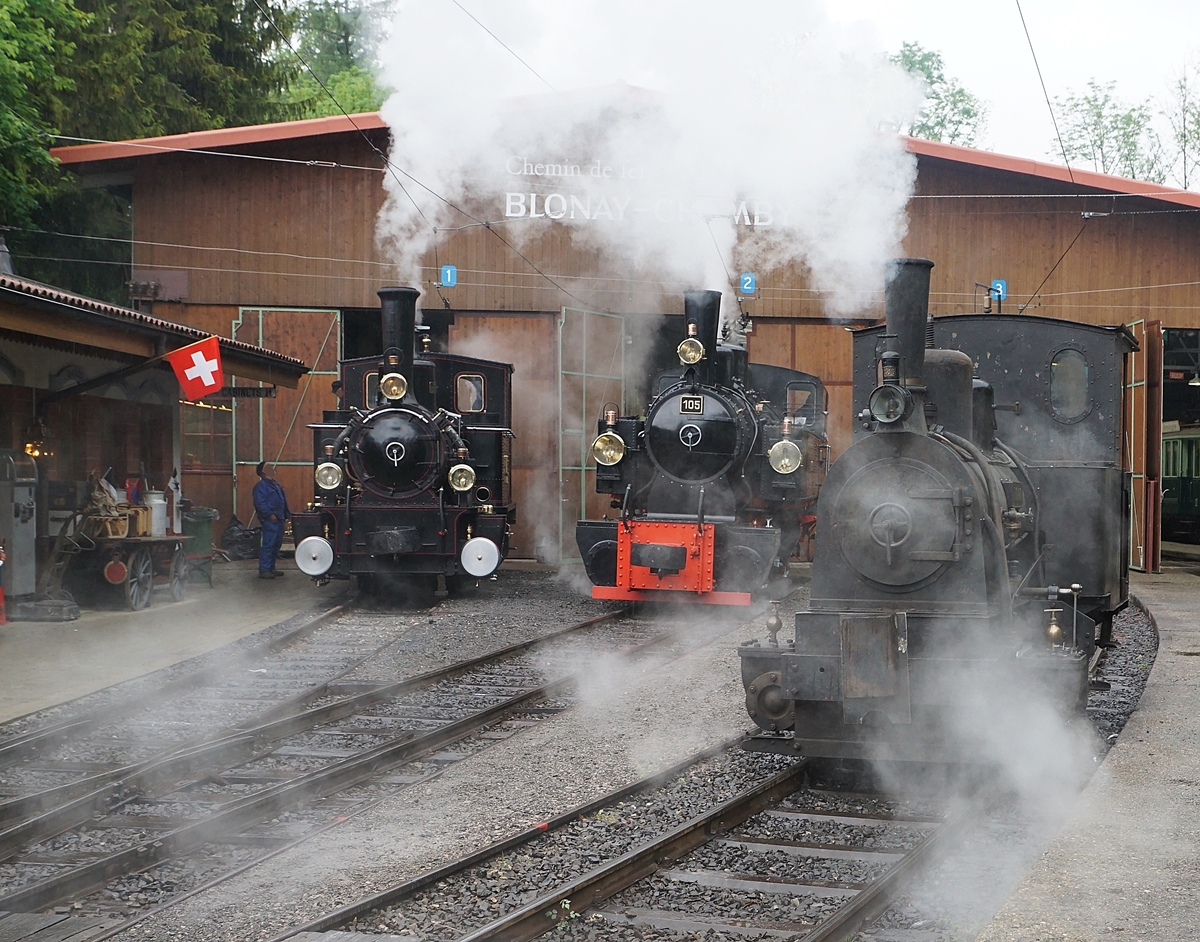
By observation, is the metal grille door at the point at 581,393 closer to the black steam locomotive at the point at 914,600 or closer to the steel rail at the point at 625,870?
the black steam locomotive at the point at 914,600

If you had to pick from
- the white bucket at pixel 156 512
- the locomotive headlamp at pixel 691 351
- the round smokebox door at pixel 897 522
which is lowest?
the white bucket at pixel 156 512

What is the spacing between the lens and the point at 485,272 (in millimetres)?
17062

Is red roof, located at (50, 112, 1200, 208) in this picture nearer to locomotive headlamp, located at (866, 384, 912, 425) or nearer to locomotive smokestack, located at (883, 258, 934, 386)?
locomotive smokestack, located at (883, 258, 934, 386)

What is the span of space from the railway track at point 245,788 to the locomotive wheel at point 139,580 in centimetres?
413

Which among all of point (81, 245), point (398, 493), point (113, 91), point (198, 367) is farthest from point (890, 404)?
point (81, 245)

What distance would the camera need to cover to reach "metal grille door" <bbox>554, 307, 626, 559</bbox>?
16391 mm

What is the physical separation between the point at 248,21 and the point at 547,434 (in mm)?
10843

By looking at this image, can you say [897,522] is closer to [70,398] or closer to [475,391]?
[475,391]

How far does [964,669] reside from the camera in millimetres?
5145

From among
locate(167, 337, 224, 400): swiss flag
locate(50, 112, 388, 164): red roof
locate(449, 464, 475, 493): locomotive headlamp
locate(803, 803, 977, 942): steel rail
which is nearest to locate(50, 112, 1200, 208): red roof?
locate(50, 112, 388, 164): red roof

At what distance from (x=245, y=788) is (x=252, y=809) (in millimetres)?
598

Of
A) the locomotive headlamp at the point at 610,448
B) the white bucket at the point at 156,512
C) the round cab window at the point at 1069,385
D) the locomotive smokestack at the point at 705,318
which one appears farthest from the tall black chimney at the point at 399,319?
the round cab window at the point at 1069,385

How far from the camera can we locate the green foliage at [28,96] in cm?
1546

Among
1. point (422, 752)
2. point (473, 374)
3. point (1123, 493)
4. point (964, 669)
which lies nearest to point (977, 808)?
point (964, 669)
